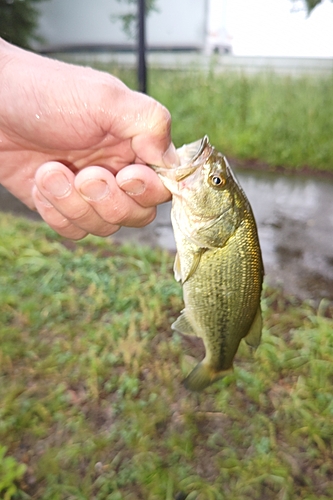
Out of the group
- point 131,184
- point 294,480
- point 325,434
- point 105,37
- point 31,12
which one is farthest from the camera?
point 105,37

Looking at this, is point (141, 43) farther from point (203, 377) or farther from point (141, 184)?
point (203, 377)

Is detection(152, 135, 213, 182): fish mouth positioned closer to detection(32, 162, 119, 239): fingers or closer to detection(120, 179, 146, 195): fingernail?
detection(120, 179, 146, 195): fingernail

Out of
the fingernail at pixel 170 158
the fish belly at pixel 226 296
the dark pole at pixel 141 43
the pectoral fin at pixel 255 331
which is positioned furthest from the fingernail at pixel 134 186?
the dark pole at pixel 141 43

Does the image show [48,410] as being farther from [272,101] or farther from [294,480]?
[272,101]

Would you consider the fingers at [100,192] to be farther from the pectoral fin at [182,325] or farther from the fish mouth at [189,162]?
the pectoral fin at [182,325]

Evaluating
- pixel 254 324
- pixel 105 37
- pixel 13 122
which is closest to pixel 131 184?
pixel 13 122

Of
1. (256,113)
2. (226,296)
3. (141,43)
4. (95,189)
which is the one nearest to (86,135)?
(95,189)

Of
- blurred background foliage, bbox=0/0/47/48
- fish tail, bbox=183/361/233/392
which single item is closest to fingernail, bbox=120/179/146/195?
fish tail, bbox=183/361/233/392
